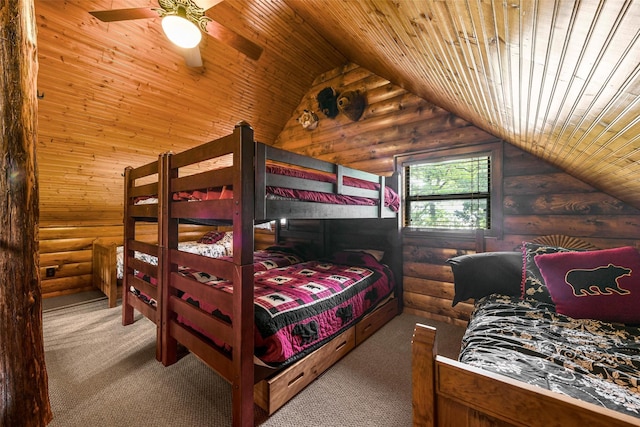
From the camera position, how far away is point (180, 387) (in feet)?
5.62

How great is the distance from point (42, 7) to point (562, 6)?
330 cm

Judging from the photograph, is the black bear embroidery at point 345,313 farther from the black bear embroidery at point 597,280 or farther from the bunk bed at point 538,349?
the black bear embroidery at point 597,280

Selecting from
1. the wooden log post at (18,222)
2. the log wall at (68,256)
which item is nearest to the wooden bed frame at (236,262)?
the wooden log post at (18,222)

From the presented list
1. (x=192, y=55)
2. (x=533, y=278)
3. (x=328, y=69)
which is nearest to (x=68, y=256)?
(x=192, y=55)

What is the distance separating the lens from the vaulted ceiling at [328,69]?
0.68 metres

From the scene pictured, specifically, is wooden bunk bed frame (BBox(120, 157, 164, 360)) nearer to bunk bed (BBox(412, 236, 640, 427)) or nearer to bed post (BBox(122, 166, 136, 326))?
bed post (BBox(122, 166, 136, 326))

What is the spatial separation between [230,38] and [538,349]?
271 cm

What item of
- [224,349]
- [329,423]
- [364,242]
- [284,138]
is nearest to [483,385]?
[329,423]

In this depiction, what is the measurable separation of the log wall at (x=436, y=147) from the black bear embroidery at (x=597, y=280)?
2.88ft

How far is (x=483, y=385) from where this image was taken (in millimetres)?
691

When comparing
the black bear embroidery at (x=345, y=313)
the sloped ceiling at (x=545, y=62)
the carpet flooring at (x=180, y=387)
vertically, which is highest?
the sloped ceiling at (x=545, y=62)

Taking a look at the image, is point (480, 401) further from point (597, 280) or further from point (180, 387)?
point (180, 387)

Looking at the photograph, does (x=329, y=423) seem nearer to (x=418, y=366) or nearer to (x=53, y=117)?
(x=418, y=366)

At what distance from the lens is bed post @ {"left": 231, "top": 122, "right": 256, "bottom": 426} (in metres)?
1.35
